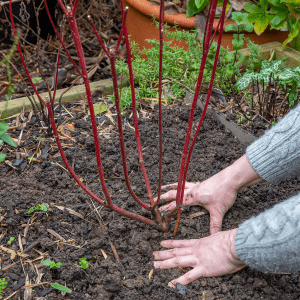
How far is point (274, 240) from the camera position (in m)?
1.09

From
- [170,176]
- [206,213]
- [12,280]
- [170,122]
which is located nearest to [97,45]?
[170,122]

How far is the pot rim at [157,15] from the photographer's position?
295cm

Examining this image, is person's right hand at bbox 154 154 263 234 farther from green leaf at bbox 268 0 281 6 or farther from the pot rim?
the pot rim

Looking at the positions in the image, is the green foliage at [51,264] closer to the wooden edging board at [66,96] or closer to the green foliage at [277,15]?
the wooden edging board at [66,96]

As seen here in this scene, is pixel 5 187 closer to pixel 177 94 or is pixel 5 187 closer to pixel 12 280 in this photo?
pixel 12 280

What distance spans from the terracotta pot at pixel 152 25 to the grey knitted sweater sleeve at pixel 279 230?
1776 millimetres

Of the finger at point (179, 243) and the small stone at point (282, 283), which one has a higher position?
the finger at point (179, 243)

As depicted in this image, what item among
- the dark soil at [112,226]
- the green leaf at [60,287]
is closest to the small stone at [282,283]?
the dark soil at [112,226]

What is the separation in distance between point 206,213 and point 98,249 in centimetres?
58

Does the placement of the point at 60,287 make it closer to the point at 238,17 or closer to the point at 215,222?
the point at 215,222

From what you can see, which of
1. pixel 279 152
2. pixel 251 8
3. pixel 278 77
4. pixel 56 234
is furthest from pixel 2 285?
→ pixel 251 8

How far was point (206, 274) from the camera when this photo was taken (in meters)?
1.31

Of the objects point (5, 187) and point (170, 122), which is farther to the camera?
point (170, 122)

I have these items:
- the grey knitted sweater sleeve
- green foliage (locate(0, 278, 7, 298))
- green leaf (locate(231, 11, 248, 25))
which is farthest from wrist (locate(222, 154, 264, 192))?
green leaf (locate(231, 11, 248, 25))
